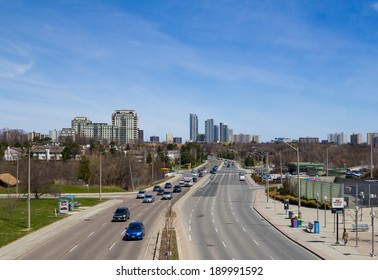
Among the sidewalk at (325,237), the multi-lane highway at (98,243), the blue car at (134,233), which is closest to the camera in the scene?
the multi-lane highway at (98,243)

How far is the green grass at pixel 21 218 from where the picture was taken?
33406 millimetres

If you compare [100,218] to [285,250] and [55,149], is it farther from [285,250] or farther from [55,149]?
[55,149]

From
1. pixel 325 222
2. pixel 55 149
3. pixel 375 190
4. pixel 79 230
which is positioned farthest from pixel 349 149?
pixel 79 230

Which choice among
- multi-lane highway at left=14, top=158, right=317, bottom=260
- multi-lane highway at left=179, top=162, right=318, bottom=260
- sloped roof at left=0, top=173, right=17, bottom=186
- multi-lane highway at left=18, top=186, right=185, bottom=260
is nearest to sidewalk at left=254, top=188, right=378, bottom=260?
multi-lane highway at left=179, top=162, right=318, bottom=260

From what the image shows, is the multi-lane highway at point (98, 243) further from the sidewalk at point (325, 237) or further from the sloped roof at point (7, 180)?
the sloped roof at point (7, 180)

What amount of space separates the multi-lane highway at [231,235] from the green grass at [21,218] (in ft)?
39.7

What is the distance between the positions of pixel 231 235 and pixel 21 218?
809 inches

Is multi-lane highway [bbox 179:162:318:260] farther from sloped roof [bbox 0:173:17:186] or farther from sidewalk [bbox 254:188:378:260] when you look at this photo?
sloped roof [bbox 0:173:17:186]

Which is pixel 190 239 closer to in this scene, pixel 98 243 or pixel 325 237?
pixel 98 243

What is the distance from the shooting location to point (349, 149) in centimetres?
17412

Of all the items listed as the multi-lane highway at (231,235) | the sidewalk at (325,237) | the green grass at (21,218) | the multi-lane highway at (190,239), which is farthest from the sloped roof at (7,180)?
the sidewalk at (325,237)

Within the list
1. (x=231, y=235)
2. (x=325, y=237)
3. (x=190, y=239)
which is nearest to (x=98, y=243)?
(x=190, y=239)

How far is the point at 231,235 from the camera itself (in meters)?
33.1

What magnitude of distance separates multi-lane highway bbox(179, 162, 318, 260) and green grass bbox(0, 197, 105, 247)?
12.1 metres
